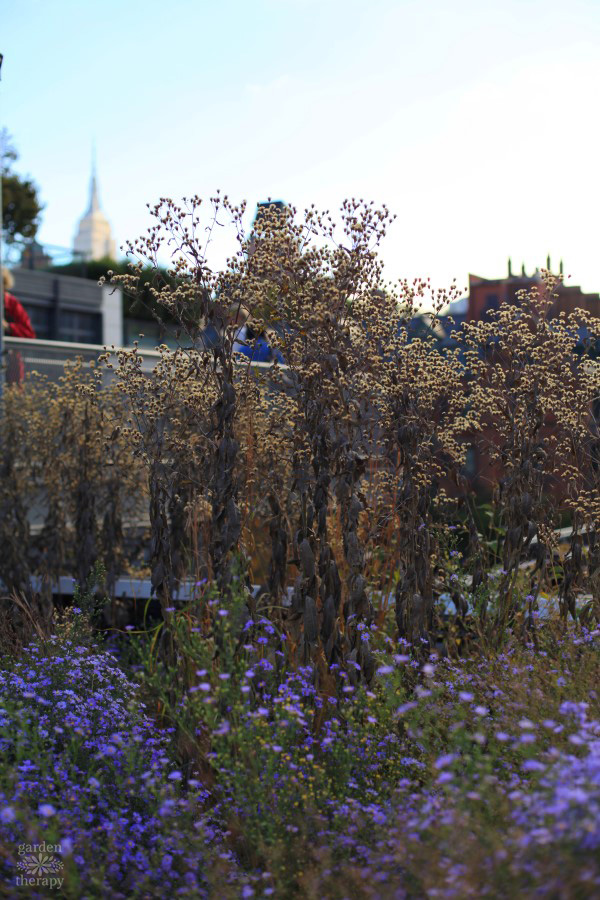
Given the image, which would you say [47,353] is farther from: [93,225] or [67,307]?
[93,225]

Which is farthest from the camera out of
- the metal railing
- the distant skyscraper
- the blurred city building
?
the distant skyscraper

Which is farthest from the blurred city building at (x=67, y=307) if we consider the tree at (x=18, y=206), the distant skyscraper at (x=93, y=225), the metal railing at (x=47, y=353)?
the distant skyscraper at (x=93, y=225)

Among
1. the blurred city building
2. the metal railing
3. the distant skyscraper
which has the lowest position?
the metal railing

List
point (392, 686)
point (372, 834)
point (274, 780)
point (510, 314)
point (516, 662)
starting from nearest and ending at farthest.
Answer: point (372, 834) → point (274, 780) → point (392, 686) → point (516, 662) → point (510, 314)

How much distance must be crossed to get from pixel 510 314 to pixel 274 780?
3143 millimetres

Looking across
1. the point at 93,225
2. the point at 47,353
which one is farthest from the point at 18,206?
the point at 93,225

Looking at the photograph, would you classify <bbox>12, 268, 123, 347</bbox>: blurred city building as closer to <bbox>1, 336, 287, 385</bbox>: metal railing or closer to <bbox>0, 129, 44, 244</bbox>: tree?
<bbox>0, 129, 44, 244</bbox>: tree

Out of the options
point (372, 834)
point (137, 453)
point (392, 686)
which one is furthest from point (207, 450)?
A: point (372, 834)

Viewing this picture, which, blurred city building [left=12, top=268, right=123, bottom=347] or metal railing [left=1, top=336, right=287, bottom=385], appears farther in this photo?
blurred city building [left=12, top=268, right=123, bottom=347]

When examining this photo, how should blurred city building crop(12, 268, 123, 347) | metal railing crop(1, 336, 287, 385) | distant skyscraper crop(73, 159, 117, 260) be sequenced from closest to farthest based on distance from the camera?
metal railing crop(1, 336, 287, 385) < blurred city building crop(12, 268, 123, 347) < distant skyscraper crop(73, 159, 117, 260)

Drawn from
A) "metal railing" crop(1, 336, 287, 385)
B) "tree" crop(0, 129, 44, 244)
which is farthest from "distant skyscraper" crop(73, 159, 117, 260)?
"metal railing" crop(1, 336, 287, 385)

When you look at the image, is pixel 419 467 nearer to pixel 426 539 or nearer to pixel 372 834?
pixel 426 539

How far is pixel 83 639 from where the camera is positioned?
18.3 ft

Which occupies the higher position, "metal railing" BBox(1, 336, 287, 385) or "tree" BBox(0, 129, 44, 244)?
"tree" BBox(0, 129, 44, 244)
